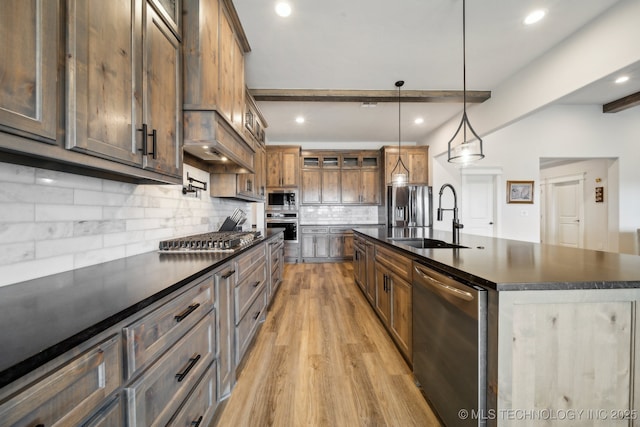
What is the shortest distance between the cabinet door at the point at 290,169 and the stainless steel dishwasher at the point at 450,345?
4165 mm

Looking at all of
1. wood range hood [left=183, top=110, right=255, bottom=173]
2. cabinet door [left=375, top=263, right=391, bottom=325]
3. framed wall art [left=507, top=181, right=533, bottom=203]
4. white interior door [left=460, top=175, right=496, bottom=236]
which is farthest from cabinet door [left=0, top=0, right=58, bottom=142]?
framed wall art [left=507, top=181, right=533, bottom=203]

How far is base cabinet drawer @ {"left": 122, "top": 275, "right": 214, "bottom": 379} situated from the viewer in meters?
0.69

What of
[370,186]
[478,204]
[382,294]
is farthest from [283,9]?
[478,204]

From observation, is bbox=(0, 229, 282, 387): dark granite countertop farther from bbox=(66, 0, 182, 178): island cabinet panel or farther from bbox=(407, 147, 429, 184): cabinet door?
bbox=(407, 147, 429, 184): cabinet door

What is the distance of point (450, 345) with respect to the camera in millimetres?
1153

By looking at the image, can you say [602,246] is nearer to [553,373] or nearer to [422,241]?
[422,241]

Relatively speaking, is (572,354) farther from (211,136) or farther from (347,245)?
(347,245)

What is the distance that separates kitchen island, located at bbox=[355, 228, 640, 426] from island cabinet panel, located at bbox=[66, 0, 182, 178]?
162 cm

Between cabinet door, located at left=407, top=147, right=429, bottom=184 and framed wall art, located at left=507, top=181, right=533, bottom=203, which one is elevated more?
cabinet door, located at left=407, top=147, right=429, bottom=184

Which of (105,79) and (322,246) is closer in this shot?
(105,79)

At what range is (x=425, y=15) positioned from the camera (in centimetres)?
206

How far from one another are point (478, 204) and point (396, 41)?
4329 millimetres

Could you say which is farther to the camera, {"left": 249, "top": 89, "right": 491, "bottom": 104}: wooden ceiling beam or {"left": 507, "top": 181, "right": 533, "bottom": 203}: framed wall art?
{"left": 507, "top": 181, "right": 533, "bottom": 203}: framed wall art

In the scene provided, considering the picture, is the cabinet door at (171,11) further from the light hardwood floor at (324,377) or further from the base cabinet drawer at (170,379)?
the light hardwood floor at (324,377)
